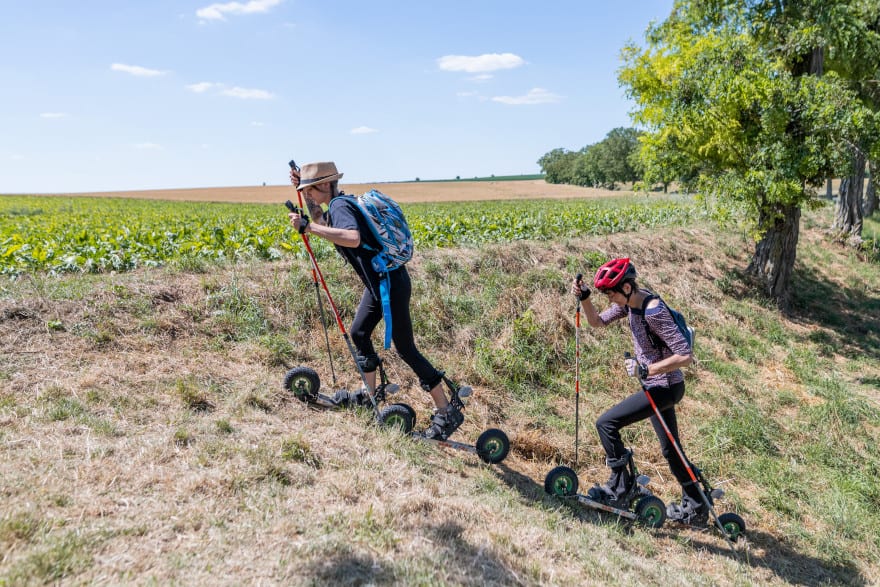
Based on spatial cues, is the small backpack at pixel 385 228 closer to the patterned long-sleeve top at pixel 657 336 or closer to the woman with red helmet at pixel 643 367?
the woman with red helmet at pixel 643 367

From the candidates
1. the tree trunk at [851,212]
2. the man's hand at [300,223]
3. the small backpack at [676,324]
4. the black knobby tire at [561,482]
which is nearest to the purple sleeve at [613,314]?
the small backpack at [676,324]

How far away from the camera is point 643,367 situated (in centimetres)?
487

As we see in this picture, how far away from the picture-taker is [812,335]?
40.8 ft

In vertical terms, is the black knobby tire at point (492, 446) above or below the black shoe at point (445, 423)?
below

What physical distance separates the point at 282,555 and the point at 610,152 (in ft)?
288

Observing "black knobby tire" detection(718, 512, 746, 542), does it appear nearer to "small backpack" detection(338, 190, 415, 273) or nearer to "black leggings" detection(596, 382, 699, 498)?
"black leggings" detection(596, 382, 699, 498)

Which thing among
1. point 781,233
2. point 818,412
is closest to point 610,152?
point 781,233

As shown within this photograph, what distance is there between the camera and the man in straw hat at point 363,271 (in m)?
4.88

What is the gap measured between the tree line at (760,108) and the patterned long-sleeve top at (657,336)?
8283mm

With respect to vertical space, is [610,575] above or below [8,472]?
below

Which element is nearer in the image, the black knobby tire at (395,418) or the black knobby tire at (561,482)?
the black knobby tire at (561,482)

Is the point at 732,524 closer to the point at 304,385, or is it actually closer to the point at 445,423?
the point at 445,423

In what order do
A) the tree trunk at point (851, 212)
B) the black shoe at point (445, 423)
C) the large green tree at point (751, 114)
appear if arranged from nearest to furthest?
the black shoe at point (445, 423) → the large green tree at point (751, 114) → the tree trunk at point (851, 212)

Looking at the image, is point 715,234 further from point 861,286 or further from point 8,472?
point 8,472
